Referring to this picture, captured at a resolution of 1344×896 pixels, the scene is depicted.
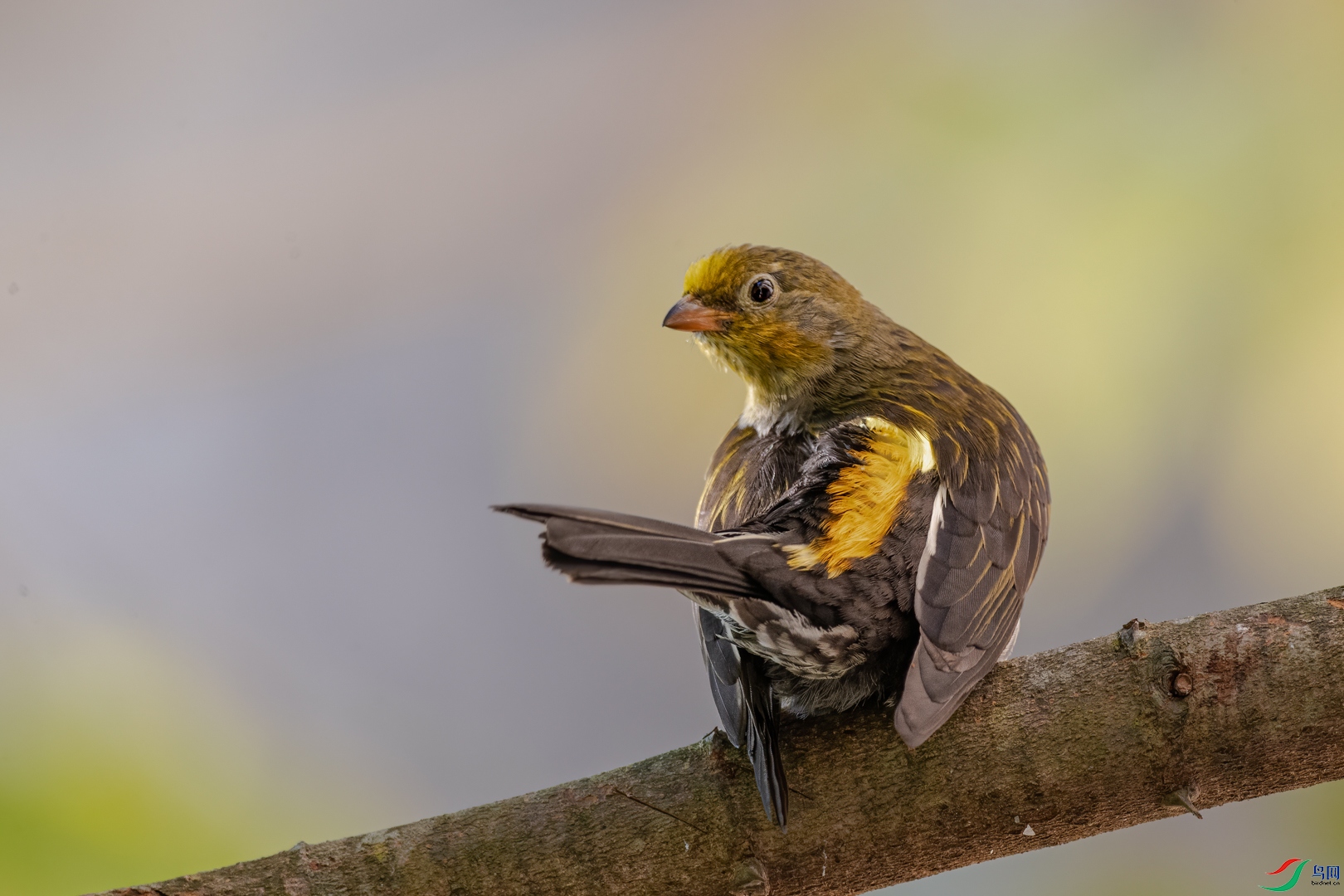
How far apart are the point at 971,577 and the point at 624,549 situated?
73cm

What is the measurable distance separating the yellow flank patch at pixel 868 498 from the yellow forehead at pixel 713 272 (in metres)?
0.57

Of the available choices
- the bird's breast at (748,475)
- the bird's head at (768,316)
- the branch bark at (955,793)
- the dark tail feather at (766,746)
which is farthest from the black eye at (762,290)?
the branch bark at (955,793)

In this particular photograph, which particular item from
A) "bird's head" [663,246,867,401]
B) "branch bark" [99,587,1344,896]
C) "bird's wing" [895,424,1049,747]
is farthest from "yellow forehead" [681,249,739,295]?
"branch bark" [99,587,1344,896]

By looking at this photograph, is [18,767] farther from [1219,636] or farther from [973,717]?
[1219,636]

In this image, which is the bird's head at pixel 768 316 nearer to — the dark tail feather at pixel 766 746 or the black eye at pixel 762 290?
the black eye at pixel 762 290

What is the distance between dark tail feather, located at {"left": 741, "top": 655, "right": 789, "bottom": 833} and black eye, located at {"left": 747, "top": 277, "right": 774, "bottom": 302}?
996 mm

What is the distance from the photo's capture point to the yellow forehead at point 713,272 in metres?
2.63

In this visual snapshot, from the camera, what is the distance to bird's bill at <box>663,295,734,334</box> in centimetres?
260

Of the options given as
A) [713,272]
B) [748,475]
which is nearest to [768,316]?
[713,272]

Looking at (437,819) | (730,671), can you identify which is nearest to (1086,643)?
(730,671)

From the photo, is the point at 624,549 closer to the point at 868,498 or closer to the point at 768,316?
the point at 868,498

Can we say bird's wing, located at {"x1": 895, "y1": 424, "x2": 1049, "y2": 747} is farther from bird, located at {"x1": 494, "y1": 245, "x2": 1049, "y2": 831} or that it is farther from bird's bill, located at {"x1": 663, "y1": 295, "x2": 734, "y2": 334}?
bird's bill, located at {"x1": 663, "y1": 295, "x2": 734, "y2": 334}

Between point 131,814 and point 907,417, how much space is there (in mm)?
2672

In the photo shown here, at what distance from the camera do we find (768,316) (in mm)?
2592
